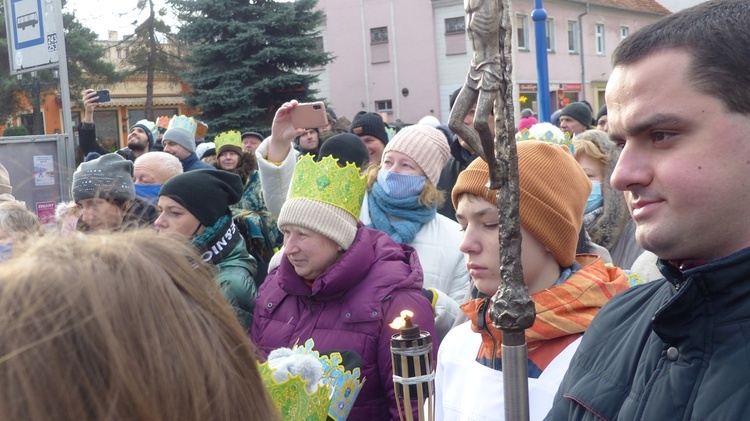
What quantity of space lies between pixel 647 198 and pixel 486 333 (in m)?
1.03

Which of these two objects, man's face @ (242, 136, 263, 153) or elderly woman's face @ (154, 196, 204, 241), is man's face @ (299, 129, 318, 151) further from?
elderly woman's face @ (154, 196, 204, 241)

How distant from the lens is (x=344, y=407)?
240 centimetres

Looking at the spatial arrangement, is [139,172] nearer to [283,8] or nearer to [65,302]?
[65,302]

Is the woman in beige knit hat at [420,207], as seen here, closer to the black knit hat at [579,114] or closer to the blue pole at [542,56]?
the blue pole at [542,56]

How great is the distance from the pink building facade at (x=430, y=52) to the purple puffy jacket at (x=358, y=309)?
1304 inches

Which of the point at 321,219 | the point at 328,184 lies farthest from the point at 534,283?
the point at 328,184

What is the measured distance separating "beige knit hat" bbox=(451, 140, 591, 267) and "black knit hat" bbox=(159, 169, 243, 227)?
6.13ft

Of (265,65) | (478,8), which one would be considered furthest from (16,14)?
(265,65)

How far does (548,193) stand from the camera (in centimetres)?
255

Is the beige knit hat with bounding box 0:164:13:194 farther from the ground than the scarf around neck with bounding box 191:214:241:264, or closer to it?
farther from the ground

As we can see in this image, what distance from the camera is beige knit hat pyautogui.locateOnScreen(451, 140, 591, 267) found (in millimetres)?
2533

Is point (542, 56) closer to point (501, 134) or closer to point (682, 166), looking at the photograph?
point (501, 134)

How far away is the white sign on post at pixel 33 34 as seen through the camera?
6.80 metres

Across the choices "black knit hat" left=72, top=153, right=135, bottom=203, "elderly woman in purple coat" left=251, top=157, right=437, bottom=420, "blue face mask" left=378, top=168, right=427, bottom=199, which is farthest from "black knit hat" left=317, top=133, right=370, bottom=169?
"elderly woman in purple coat" left=251, top=157, right=437, bottom=420
